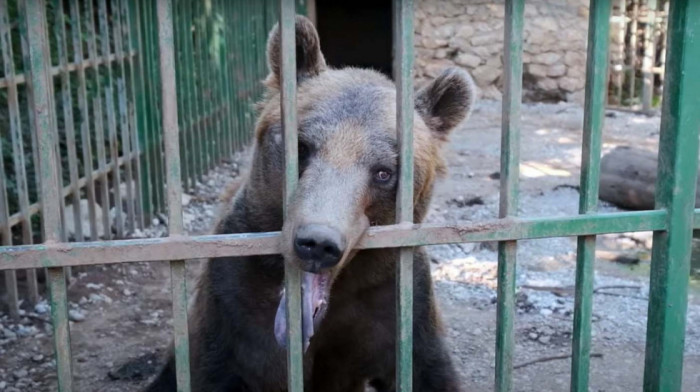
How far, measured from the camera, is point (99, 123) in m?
6.19

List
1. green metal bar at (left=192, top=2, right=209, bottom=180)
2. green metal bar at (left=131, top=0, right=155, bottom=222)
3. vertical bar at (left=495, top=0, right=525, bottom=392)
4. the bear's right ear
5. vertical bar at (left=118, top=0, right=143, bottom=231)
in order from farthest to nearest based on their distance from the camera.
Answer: green metal bar at (left=192, top=2, right=209, bottom=180) → green metal bar at (left=131, top=0, right=155, bottom=222) → vertical bar at (left=118, top=0, right=143, bottom=231) → the bear's right ear → vertical bar at (left=495, top=0, right=525, bottom=392)

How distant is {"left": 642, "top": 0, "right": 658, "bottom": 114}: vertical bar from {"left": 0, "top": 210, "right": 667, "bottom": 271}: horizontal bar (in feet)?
35.1

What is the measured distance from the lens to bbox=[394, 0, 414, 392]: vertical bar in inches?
87.4

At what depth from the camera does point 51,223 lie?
2.17m

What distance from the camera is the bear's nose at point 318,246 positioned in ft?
7.30

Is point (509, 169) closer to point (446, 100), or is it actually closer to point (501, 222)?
point (501, 222)

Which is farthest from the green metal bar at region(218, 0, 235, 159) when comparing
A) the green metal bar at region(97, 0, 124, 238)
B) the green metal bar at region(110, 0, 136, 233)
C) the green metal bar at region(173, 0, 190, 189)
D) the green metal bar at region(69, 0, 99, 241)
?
the green metal bar at region(69, 0, 99, 241)

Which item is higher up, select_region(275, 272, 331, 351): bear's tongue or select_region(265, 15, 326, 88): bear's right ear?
select_region(265, 15, 326, 88): bear's right ear

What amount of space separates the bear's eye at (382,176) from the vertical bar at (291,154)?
1.86ft

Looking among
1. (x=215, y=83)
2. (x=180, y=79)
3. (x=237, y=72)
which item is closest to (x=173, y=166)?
(x=180, y=79)

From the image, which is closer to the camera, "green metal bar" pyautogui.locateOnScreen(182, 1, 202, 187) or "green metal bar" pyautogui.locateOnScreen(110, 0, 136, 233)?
"green metal bar" pyautogui.locateOnScreen(110, 0, 136, 233)

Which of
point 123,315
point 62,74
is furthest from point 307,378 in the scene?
point 62,74

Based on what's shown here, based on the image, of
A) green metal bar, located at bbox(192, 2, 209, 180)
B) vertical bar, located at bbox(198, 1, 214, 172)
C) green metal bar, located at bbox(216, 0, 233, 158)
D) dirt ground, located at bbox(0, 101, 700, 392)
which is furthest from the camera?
green metal bar, located at bbox(216, 0, 233, 158)

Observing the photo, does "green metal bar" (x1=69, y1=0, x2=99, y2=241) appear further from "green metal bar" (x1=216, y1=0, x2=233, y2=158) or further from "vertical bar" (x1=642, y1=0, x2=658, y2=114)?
"vertical bar" (x1=642, y1=0, x2=658, y2=114)
